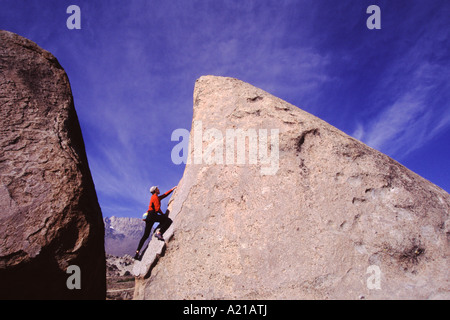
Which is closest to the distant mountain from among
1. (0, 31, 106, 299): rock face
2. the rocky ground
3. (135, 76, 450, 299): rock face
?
the rocky ground

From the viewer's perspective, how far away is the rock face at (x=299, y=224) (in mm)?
3303

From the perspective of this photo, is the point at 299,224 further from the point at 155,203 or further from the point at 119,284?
the point at 119,284

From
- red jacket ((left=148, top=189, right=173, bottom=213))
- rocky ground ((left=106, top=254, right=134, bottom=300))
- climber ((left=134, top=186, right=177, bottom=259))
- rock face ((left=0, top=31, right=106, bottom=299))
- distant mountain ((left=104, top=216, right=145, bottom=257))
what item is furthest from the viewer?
distant mountain ((left=104, top=216, right=145, bottom=257))

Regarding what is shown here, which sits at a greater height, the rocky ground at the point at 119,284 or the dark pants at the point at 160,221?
the dark pants at the point at 160,221

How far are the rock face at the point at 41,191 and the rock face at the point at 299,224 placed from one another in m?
1.01

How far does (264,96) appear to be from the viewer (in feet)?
16.8

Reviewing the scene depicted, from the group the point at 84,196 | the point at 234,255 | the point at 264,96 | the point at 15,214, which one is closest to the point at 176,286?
the point at 234,255

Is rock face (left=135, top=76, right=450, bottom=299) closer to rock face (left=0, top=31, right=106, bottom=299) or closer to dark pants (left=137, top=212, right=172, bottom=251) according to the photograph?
dark pants (left=137, top=212, right=172, bottom=251)

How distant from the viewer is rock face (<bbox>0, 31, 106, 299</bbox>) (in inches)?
126

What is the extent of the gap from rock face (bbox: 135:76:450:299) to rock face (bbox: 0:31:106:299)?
3.32ft

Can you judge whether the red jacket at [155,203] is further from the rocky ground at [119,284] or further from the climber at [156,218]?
the rocky ground at [119,284]

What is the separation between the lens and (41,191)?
3.46m

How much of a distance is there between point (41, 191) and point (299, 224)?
135 inches

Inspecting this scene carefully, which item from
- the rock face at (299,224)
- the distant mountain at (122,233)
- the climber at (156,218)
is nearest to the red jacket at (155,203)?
the climber at (156,218)
